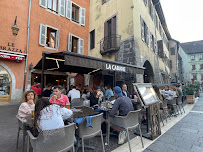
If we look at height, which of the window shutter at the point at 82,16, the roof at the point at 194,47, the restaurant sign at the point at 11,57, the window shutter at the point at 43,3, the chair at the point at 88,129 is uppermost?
the roof at the point at 194,47

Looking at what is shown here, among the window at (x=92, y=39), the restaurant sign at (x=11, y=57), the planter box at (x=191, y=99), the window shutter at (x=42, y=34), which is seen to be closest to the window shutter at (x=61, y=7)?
the window shutter at (x=42, y=34)

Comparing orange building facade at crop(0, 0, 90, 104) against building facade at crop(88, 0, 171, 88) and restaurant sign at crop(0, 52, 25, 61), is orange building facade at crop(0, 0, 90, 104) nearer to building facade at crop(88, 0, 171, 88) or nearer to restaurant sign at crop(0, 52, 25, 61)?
restaurant sign at crop(0, 52, 25, 61)

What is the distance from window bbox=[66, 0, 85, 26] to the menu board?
10460mm

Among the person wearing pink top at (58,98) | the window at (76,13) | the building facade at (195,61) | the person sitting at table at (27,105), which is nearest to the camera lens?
the person sitting at table at (27,105)

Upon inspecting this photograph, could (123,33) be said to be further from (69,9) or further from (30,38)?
(30,38)

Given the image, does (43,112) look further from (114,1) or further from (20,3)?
(114,1)

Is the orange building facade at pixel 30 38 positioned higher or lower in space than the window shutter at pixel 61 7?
lower

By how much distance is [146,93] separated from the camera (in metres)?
3.48

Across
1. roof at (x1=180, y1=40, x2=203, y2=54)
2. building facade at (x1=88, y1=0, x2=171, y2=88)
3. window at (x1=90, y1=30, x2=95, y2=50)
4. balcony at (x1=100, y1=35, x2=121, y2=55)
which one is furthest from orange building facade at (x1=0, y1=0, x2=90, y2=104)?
roof at (x1=180, y1=40, x2=203, y2=54)

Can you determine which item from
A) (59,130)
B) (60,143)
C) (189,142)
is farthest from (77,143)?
(189,142)

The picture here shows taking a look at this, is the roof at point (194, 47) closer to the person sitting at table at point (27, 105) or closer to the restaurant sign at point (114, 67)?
the restaurant sign at point (114, 67)

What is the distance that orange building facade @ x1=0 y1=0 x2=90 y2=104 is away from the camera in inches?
302

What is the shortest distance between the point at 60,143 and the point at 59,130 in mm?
221

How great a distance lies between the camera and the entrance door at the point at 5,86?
7.60m
